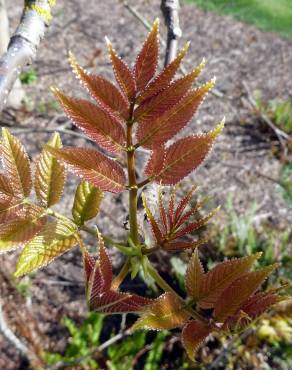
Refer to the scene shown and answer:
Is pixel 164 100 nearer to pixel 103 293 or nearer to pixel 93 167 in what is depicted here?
pixel 93 167

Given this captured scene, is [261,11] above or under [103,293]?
above

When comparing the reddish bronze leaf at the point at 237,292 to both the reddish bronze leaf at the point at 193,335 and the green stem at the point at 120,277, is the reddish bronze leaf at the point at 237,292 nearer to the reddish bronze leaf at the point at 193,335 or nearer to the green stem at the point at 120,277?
the reddish bronze leaf at the point at 193,335

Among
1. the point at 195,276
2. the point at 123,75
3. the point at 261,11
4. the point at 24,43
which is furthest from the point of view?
the point at 261,11

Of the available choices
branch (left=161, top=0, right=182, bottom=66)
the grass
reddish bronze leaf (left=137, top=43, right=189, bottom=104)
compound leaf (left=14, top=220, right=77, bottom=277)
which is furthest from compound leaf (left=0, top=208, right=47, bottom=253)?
the grass

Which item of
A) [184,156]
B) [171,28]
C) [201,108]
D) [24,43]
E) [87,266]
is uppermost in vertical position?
[201,108]

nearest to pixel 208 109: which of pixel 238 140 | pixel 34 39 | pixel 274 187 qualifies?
pixel 238 140

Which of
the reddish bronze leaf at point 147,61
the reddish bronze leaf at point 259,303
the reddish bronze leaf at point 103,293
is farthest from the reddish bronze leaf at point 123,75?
the reddish bronze leaf at point 259,303

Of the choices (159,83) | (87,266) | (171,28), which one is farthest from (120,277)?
(171,28)

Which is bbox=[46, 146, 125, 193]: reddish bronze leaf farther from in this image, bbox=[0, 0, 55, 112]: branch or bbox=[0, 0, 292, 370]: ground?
bbox=[0, 0, 292, 370]: ground
